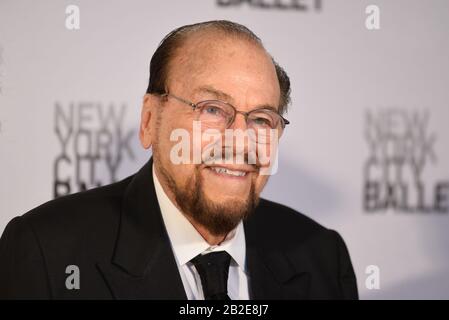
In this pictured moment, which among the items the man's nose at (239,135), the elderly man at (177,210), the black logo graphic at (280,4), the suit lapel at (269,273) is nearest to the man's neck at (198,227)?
the elderly man at (177,210)

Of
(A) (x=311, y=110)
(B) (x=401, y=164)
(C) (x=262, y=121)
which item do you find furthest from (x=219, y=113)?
(B) (x=401, y=164)

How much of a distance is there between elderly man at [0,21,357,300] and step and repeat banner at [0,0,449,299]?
0.22 meters

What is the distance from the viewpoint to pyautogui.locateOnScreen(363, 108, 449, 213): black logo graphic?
1.99m

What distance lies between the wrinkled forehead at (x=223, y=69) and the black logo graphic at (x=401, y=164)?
60 centimetres

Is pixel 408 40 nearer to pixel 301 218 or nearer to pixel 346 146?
pixel 346 146

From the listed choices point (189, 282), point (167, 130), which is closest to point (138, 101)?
point (167, 130)

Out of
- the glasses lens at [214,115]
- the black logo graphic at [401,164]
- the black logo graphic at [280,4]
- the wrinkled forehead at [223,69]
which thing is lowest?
the black logo graphic at [401,164]

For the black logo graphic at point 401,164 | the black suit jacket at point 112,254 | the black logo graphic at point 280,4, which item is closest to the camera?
the black suit jacket at point 112,254

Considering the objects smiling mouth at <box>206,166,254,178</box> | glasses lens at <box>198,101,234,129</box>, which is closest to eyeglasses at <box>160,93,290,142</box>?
glasses lens at <box>198,101,234,129</box>

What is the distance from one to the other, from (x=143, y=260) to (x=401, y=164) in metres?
0.99

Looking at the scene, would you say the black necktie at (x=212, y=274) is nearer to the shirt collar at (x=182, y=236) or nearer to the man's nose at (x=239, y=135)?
the shirt collar at (x=182, y=236)

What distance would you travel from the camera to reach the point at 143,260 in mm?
1494

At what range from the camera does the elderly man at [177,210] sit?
1.47 metres

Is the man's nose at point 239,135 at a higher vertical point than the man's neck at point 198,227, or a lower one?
higher
